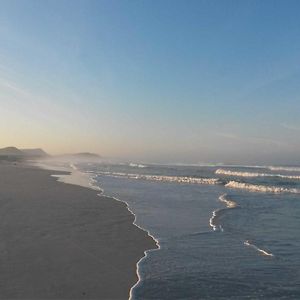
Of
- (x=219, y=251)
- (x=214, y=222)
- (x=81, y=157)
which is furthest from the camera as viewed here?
(x=81, y=157)

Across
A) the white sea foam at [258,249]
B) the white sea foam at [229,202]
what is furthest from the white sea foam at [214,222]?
the white sea foam at [229,202]

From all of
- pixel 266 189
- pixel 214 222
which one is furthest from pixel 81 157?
pixel 214 222

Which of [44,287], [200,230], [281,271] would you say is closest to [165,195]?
[200,230]

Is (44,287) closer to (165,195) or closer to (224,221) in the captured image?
(224,221)

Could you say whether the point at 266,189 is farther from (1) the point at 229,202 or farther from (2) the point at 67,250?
(2) the point at 67,250

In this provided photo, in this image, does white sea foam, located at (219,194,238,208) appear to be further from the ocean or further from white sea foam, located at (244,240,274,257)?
white sea foam, located at (244,240,274,257)

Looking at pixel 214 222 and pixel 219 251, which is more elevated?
pixel 214 222

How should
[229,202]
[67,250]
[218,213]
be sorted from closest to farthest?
[67,250] → [218,213] → [229,202]

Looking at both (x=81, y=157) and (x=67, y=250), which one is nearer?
(x=67, y=250)
